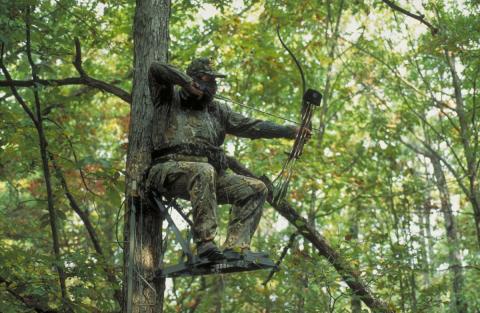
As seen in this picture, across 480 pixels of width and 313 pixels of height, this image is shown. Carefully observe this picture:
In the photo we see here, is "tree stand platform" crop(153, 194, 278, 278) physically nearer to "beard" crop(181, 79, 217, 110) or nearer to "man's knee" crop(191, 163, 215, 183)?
"man's knee" crop(191, 163, 215, 183)

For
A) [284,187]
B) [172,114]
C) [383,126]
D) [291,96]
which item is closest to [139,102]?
[172,114]

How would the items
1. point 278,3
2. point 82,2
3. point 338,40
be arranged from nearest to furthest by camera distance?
point 82,2 < point 278,3 < point 338,40

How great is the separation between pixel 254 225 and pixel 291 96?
8.88m

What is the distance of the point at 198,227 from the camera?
16.9 feet

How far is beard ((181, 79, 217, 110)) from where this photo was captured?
5793 millimetres

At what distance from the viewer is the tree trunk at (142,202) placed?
554 cm

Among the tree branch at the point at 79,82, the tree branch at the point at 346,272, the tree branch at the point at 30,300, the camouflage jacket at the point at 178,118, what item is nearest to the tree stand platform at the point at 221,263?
the camouflage jacket at the point at 178,118

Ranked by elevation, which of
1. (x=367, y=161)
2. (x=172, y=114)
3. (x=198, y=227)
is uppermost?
(x=367, y=161)

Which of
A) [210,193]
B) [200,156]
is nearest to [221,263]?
[210,193]

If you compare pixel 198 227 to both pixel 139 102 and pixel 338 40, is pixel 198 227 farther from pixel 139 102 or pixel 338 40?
pixel 338 40

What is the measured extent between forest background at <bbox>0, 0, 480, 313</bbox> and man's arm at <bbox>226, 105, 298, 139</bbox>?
1034 millimetres

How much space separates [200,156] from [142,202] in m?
A: 0.61

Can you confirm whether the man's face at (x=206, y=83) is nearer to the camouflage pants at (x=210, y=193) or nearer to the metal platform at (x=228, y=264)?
the camouflage pants at (x=210, y=193)

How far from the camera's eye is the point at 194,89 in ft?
18.3
